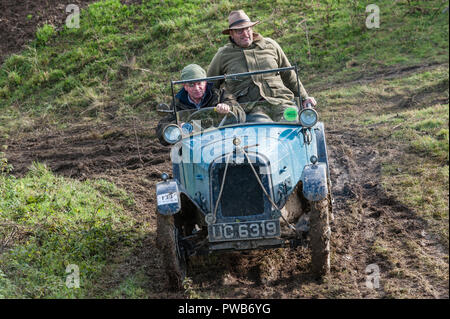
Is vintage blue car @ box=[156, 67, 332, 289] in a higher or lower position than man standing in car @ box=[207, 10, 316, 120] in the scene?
lower

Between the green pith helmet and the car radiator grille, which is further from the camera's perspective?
the green pith helmet

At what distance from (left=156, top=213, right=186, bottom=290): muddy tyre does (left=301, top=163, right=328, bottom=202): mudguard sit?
1.35 meters

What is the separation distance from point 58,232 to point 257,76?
3.15 meters

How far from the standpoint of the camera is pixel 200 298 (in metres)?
5.97

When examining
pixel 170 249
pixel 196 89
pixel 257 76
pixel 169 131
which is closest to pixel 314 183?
pixel 170 249

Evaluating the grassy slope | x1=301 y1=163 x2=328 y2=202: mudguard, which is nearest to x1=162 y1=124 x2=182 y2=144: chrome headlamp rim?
x1=301 y1=163 x2=328 y2=202: mudguard

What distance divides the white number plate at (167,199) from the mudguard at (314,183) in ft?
4.21

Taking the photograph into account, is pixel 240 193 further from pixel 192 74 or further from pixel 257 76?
pixel 192 74

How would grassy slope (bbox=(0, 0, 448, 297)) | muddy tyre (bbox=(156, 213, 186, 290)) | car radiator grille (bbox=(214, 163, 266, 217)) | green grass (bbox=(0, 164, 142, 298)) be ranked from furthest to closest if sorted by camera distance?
grassy slope (bbox=(0, 0, 448, 297)), green grass (bbox=(0, 164, 142, 298)), car radiator grille (bbox=(214, 163, 266, 217)), muddy tyre (bbox=(156, 213, 186, 290))

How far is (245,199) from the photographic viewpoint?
6262 mm

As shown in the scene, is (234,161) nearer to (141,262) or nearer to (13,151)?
(141,262)

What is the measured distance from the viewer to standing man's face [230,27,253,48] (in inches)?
319

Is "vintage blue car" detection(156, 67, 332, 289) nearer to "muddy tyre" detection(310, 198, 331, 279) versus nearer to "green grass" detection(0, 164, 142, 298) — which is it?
"muddy tyre" detection(310, 198, 331, 279)

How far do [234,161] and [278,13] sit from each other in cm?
1099
